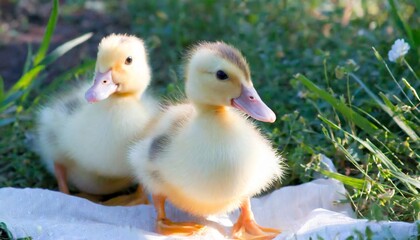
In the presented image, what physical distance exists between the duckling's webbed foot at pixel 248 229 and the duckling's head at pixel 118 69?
2.44 ft

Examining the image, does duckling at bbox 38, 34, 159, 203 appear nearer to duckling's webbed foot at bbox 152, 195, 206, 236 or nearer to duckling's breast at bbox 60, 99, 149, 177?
duckling's breast at bbox 60, 99, 149, 177

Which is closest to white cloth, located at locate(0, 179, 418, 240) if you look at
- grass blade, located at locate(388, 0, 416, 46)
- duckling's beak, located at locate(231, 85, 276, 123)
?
duckling's beak, located at locate(231, 85, 276, 123)

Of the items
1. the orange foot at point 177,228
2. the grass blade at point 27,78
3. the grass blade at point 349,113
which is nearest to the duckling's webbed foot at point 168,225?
Result: the orange foot at point 177,228

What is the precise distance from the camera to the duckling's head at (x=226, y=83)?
3328mm

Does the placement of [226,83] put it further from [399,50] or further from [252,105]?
[399,50]

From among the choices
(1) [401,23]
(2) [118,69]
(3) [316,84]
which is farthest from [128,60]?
(1) [401,23]

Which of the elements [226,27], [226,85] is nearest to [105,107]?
[226,85]

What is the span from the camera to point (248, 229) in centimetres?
363

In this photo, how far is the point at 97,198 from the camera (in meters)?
4.23

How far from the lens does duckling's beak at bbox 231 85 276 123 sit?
3299 mm

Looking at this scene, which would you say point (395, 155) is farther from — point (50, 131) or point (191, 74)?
point (50, 131)

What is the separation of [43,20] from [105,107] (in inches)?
101

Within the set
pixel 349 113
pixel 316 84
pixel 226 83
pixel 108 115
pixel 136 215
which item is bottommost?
pixel 136 215

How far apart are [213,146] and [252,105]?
0.22 meters
